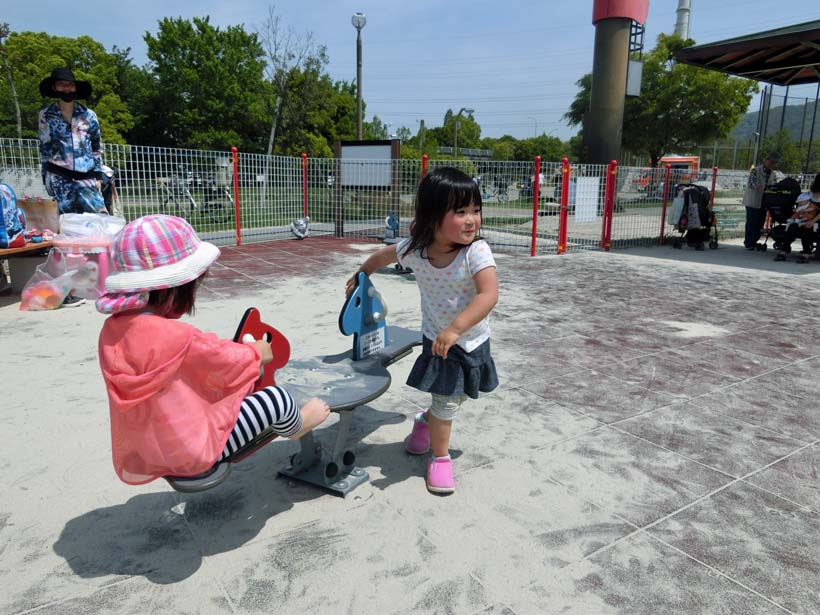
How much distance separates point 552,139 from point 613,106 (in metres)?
60.1

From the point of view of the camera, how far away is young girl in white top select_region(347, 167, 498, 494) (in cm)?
242

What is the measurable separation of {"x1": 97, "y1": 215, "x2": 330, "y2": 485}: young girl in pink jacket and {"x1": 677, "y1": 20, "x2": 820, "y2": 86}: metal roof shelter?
12.1m

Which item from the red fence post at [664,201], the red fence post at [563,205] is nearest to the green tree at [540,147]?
the red fence post at [664,201]

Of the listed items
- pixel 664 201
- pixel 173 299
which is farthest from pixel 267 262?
pixel 664 201

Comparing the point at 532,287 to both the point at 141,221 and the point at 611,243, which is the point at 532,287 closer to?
the point at 611,243

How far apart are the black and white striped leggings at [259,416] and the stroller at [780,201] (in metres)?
11.3

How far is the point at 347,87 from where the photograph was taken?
153ft

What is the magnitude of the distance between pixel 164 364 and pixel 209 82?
45.7 metres

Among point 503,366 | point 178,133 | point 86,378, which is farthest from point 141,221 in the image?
point 178,133

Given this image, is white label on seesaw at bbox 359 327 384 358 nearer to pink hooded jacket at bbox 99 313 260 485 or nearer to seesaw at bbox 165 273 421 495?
seesaw at bbox 165 273 421 495

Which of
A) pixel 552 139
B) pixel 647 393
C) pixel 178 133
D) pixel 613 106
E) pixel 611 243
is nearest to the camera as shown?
pixel 647 393

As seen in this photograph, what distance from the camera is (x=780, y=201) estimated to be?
11039 mm

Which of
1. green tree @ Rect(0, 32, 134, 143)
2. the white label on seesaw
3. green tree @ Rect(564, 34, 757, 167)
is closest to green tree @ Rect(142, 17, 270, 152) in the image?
green tree @ Rect(0, 32, 134, 143)

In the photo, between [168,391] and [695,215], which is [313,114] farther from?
[168,391]
